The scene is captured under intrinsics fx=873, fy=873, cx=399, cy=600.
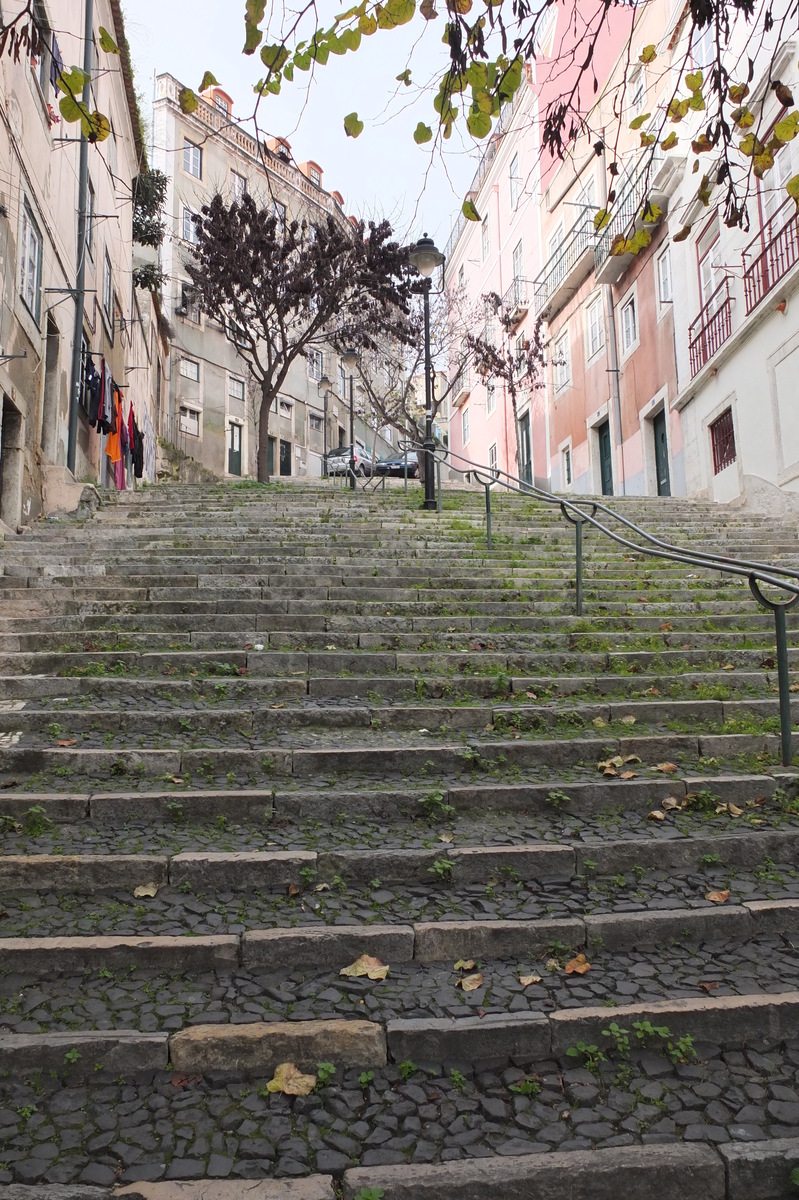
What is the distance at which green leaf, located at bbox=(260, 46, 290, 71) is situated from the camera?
9.14 feet

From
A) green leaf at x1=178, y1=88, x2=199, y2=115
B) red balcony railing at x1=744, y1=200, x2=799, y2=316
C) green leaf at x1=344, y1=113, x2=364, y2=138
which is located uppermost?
red balcony railing at x1=744, y1=200, x2=799, y2=316

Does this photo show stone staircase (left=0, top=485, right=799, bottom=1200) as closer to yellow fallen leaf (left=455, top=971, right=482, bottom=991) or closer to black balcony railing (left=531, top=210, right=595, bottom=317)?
yellow fallen leaf (left=455, top=971, right=482, bottom=991)

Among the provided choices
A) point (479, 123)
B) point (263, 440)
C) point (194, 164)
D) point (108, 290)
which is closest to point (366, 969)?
point (479, 123)

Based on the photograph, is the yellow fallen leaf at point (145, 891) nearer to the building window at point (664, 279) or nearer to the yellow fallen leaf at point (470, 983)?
the yellow fallen leaf at point (470, 983)

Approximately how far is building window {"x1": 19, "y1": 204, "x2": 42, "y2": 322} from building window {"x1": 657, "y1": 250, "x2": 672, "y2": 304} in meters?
13.0

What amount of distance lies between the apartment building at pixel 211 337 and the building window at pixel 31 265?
1846 centimetres

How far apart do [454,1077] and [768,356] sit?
13.7 m

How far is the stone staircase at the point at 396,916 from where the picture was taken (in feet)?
7.50

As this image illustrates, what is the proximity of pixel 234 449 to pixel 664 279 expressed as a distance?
1928 centimetres

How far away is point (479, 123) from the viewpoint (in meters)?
3.09

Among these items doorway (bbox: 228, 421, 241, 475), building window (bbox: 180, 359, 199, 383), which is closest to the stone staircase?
building window (bbox: 180, 359, 199, 383)

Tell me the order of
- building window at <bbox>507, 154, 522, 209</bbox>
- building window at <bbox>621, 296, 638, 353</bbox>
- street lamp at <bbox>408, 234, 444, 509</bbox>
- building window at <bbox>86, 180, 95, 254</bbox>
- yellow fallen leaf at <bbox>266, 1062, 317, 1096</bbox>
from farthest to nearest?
1. building window at <bbox>507, 154, 522, 209</bbox>
2. building window at <bbox>621, 296, 638, 353</bbox>
3. building window at <bbox>86, 180, 95, 254</bbox>
4. street lamp at <bbox>408, 234, 444, 509</bbox>
5. yellow fallen leaf at <bbox>266, 1062, 317, 1096</bbox>

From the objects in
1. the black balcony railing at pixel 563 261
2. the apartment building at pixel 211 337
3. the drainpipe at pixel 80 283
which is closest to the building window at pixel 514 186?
the black balcony railing at pixel 563 261

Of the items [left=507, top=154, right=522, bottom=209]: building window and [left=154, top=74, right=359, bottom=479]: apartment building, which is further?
[left=154, top=74, right=359, bottom=479]: apartment building
